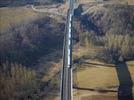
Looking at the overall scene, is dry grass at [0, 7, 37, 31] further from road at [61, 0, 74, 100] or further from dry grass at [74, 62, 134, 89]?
dry grass at [74, 62, 134, 89]

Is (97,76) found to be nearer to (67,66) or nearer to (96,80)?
(96,80)

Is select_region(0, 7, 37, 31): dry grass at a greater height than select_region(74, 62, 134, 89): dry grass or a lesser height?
greater

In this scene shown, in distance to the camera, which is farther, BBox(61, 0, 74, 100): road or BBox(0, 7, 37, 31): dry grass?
BBox(0, 7, 37, 31): dry grass

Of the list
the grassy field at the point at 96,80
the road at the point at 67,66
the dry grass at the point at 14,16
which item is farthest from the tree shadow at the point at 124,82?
the dry grass at the point at 14,16

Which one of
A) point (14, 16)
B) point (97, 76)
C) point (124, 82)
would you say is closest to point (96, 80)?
point (97, 76)

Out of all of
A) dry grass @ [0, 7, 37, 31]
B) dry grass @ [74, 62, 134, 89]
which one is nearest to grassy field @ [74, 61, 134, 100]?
dry grass @ [74, 62, 134, 89]

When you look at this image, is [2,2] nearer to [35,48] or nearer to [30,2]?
[30,2]

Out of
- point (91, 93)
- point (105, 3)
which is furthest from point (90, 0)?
point (91, 93)

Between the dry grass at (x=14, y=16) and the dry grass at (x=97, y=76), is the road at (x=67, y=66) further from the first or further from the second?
the dry grass at (x=14, y=16)
